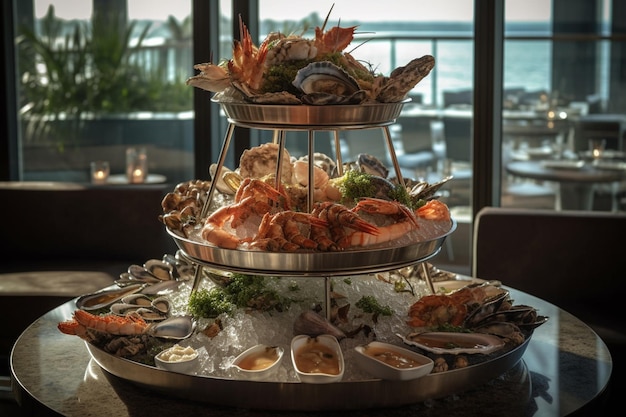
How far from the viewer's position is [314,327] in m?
2.33

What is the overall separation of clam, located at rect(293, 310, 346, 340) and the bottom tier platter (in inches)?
8.7

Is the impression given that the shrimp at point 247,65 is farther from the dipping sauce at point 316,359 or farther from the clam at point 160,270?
the clam at point 160,270

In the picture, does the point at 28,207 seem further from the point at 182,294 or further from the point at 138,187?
the point at 182,294

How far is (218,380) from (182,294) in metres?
0.66

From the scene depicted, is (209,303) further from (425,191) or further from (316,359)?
(425,191)

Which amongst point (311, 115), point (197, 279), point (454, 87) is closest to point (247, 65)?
point (311, 115)

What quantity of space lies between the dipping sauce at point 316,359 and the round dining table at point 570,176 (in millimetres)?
2809

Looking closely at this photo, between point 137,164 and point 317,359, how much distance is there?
10.7 feet

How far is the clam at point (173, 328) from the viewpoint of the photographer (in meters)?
2.36

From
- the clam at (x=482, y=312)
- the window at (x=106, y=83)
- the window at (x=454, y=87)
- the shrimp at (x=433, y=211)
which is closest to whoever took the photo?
the clam at (x=482, y=312)

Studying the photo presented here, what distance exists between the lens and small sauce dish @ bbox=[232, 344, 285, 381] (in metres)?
2.15

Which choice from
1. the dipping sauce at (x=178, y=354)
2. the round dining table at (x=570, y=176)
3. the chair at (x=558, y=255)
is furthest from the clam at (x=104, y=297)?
the round dining table at (x=570, y=176)

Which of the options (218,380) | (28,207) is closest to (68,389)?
(218,380)

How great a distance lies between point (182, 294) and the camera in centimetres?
277
